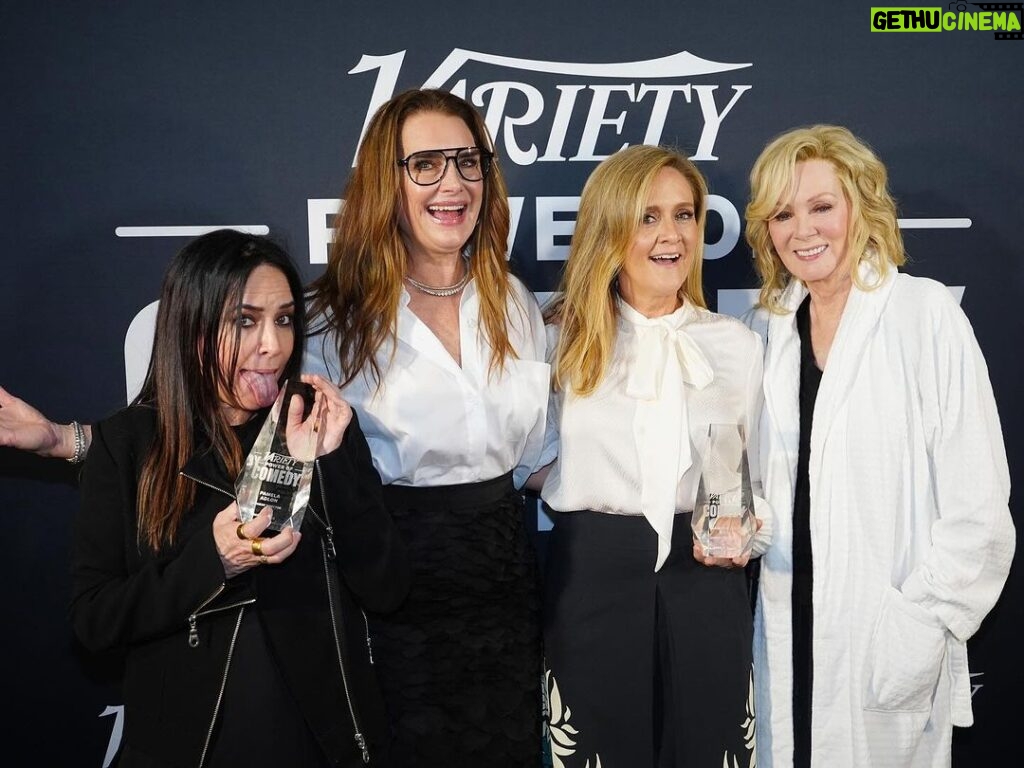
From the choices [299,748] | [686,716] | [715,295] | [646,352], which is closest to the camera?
[299,748]

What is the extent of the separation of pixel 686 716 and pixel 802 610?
1.88 feet

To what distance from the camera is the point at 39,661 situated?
3.13 meters

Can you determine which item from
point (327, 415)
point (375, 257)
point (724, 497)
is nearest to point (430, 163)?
point (375, 257)

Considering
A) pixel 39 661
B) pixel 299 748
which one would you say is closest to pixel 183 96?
pixel 39 661

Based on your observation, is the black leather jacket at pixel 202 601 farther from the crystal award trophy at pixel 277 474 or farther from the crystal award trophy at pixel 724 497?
the crystal award trophy at pixel 724 497

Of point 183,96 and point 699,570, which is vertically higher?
point 183,96

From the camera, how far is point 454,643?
2.38 metres

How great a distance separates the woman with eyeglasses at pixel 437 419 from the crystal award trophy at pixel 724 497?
0.50m

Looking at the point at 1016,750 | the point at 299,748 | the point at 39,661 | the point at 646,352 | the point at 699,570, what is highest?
the point at 646,352

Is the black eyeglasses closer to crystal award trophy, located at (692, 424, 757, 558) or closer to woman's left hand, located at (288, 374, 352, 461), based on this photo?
woman's left hand, located at (288, 374, 352, 461)

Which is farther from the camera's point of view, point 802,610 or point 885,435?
point 802,610

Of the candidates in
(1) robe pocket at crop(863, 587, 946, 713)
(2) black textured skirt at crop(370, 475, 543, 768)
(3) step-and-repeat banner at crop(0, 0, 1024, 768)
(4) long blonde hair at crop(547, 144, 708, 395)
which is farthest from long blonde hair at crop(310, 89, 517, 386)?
(1) robe pocket at crop(863, 587, 946, 713)

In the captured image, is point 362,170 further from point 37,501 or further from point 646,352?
point 37,501

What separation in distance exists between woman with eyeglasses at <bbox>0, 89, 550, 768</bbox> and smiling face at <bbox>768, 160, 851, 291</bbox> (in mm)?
771
